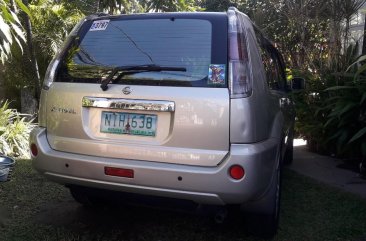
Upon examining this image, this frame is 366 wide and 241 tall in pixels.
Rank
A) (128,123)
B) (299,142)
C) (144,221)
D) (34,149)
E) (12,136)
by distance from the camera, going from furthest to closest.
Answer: (299,142)
(12,136)
(144,221)
(34,149)
(128,123)

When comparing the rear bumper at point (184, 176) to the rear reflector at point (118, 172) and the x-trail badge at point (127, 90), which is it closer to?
the rear reflector at point (118, 172)

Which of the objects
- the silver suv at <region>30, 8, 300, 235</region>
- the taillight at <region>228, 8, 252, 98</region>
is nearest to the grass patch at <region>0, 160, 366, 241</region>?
the silver suv at <region>30, 8, 300, 235</region>

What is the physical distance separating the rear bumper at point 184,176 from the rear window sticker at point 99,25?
996 mm

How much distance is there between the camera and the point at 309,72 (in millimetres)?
7430

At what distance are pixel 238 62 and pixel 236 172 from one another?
0.73 metres

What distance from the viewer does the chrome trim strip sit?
9.46 ft

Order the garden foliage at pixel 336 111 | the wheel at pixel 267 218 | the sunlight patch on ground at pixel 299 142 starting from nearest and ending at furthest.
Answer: the wheel at pixel 267 218, the garden foliage at pixel 336 111, the sunlight patch on ground at pixel 299 142

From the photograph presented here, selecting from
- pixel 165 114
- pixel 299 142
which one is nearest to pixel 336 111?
pixel 299 142

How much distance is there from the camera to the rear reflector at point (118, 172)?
294 centimetres

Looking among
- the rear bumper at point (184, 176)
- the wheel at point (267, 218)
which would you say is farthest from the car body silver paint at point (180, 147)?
the wheel at point (267, 218)

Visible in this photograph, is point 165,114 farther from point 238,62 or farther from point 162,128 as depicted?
point 238,62

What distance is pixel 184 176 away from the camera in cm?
281

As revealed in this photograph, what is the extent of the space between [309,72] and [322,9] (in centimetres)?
349

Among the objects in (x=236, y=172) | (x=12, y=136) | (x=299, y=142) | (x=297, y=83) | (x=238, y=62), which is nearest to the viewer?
(x=236, y=172)
